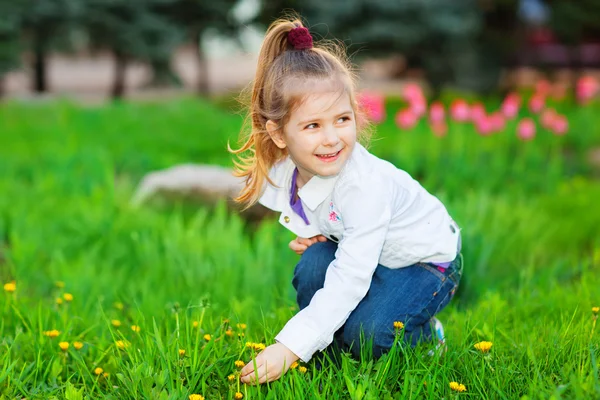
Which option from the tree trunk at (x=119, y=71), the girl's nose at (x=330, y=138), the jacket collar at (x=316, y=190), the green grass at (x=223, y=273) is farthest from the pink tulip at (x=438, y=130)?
the tree trunk at (x=119, y=71)

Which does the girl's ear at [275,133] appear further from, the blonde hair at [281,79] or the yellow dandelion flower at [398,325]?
the yellow dandelion flower at [398,325]

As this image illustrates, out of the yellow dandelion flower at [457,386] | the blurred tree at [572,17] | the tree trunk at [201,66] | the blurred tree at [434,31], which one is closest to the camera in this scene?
the yellow dandelion flower at [457,386]

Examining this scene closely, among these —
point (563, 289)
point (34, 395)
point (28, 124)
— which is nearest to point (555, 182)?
point (563, 289)

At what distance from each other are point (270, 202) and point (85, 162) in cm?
337

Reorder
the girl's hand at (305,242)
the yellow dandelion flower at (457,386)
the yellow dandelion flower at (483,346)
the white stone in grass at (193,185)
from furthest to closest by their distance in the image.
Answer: the white stone in grass at (193,185)
the girl's hand at (305,242)
the yellow dandelion flower at (483,346)
the yellow dandelion flower at (457,386)

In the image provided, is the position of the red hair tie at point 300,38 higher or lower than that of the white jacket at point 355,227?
higher

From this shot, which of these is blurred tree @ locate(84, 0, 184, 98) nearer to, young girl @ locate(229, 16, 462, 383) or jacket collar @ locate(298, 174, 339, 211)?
young girl @ locate(229, 16, 462, 383)

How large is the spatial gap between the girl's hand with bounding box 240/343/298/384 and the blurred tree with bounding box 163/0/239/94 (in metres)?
10.3

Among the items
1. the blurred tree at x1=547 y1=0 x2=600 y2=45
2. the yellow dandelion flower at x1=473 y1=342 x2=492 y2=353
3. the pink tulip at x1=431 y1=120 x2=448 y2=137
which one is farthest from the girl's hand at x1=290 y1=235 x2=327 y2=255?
the blurred tree at x1=547 y1=0 x2=600 y2=45

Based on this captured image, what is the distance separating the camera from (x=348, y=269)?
2037 mm

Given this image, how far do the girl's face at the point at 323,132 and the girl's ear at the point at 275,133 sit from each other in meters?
0.05

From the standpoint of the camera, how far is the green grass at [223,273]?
1991mm

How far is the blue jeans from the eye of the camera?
220 centimetres

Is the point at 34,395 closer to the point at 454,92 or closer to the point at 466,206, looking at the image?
Result: the point at 466,206
